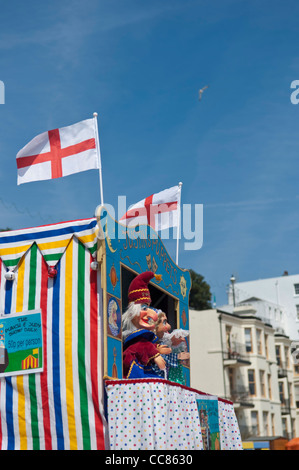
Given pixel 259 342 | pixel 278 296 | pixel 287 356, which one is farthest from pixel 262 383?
pixel 278 296

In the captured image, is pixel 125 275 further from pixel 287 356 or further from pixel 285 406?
pixel 287 356

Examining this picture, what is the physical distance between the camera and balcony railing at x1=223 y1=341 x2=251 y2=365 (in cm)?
3881

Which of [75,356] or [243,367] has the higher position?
[243,367]

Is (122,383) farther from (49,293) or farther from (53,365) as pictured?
(49,293)

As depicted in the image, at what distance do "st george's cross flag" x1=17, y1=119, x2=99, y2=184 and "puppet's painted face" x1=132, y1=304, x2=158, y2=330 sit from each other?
2751 mm

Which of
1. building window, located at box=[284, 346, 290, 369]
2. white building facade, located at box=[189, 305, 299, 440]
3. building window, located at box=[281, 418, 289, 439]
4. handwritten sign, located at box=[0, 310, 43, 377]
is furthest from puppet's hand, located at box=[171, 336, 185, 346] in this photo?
building window, located at box=[284, 346, 290, 369]

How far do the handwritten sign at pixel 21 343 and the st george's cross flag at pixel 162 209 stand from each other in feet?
14.9

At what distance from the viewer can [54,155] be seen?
11.5 metres

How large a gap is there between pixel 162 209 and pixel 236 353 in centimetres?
2668

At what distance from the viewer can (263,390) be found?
1635 inches

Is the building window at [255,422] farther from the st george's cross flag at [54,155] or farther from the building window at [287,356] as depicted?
the st george's cross flag at [54,155]

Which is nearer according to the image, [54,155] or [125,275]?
[54,155]

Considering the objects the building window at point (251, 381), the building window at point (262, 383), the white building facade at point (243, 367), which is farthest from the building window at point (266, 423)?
the building window at point (251, 381)

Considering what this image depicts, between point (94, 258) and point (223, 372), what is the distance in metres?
29.9
